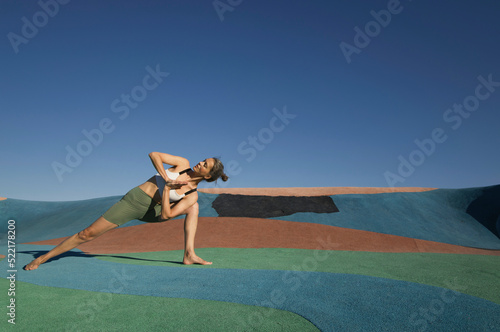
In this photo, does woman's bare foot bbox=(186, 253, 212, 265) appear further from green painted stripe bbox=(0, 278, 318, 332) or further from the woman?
green painted stripe bbox=(0, 278, 318, 332)

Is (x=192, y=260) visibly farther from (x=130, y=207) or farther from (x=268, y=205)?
(x=268, y=205)

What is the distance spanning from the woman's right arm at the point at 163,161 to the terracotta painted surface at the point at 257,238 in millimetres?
4462

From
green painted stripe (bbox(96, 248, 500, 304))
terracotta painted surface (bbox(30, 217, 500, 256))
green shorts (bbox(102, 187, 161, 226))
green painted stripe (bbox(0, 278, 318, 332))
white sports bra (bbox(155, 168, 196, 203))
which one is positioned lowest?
terracotta painted surface (bbox(30, 217, 500, 256))

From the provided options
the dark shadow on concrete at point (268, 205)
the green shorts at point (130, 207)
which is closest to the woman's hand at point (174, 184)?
the green shorts at point (130, 207)

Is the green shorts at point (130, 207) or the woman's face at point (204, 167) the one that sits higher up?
the woman's face at point (204, 167)

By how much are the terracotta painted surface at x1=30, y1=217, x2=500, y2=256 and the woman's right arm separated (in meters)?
4.46

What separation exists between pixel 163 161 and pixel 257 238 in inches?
230

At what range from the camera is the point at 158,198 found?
470 cm

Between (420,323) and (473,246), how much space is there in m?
10.5

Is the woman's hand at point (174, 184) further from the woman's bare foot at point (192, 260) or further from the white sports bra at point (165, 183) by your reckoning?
the woman's bare foot at point (192, 260)

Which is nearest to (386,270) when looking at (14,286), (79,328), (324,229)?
(79,328)

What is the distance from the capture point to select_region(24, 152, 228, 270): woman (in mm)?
4461

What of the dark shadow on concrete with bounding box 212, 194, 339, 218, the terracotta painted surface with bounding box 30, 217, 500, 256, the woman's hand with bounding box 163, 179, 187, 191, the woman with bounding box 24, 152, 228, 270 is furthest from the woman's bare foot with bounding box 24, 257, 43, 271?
the dark shadow on concrete with bounding box 212, 194, 339, 218

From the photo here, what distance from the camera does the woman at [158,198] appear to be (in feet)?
14.6
